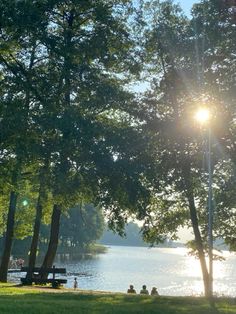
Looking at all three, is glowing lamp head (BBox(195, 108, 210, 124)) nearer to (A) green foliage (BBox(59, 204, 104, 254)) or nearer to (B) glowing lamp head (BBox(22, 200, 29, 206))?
(B) glowing lamp head (BBox(22, 200, 29, 206))

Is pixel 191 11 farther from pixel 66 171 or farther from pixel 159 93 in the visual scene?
pixel 66 171

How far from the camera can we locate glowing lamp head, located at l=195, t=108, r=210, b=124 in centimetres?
2077

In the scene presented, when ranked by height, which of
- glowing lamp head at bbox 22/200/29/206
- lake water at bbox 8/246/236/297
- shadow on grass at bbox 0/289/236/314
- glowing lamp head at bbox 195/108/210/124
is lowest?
shadow on grass at bbox 0/289/236/314

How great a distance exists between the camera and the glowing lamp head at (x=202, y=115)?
2077 centimetres

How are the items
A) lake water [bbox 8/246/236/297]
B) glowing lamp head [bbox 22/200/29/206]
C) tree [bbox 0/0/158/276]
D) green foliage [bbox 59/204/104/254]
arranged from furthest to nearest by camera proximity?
green foliage [bbox 59/204/104/254]
lake water [bbox 8/246/236/297]
glowing lamp head [bbox 22/200/29/206]
tree [bbox 0/0/158/276]

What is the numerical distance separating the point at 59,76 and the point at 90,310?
11382 mm

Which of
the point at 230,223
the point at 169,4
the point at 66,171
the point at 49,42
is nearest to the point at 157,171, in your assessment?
the point at 66,171

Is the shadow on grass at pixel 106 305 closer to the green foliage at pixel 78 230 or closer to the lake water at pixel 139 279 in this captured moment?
the lake water at pixel 139 279

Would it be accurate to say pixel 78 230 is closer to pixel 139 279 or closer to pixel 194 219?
pixel 139 279

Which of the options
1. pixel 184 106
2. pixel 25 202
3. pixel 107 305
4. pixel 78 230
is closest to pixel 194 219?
pixel 184 106

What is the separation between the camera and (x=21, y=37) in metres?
21.3

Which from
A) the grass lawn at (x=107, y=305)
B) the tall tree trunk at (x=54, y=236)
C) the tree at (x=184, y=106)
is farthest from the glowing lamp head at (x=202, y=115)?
the tall tree trunk at (x=54, y=236)

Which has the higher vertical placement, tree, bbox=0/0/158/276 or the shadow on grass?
tree, bbox=0/0/158/276

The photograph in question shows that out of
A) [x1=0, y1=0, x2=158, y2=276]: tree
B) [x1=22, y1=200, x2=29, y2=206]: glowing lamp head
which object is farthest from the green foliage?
[x1=0, y1=0, x2=158, y2=276]: tree
